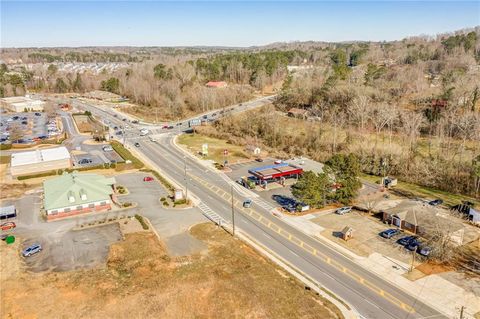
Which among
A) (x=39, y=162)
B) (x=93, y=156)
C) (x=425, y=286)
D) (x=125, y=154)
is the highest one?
(x=39, y=162)

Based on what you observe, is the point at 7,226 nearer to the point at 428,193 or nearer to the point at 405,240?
the point at 405,240

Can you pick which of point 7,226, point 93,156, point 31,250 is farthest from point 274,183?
point 93,156

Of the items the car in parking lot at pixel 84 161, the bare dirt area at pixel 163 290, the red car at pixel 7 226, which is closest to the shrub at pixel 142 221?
the bare dirt area at pixel 163 290

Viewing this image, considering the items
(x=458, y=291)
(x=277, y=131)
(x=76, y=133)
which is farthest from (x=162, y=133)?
(x=458, y=291)

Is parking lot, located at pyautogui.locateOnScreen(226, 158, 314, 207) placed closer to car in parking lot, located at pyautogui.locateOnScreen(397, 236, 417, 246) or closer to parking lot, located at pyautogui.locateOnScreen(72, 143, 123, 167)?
car in parking lot, located at pyautogui.locateOnScreen(397, 236, 417, 246)

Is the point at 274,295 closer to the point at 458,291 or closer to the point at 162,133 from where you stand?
the point at 458,291

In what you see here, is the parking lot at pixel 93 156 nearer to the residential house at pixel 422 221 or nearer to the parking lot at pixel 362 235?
the parking lot at pixel 362 235
